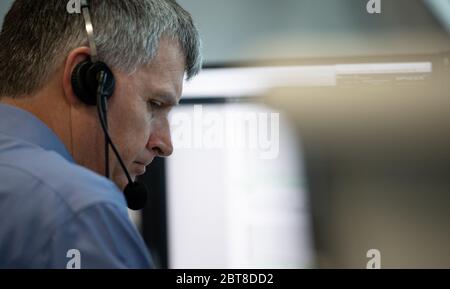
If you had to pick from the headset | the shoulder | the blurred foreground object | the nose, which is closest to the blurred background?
the blurred foreground object

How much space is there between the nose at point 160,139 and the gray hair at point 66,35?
123 millimetres

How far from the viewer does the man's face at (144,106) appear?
0.90m

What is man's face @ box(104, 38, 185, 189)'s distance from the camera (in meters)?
0.90

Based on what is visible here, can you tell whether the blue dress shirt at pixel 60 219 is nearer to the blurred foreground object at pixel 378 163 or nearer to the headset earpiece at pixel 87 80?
the headset earpiece at pixel 87 80

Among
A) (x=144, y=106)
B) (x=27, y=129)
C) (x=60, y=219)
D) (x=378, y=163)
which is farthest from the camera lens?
(x=378, y=163)

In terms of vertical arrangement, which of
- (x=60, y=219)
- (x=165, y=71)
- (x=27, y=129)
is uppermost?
(x=165, y=71)

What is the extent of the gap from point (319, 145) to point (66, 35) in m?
0.61

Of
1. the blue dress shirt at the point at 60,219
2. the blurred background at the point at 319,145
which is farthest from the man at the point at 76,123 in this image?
the blurred background at the point at 319,145

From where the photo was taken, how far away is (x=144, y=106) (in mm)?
931

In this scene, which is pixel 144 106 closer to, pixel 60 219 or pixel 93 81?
pixel 93 81

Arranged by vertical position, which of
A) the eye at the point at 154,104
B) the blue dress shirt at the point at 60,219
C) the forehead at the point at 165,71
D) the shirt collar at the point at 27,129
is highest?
the forehead at the point at 165,71

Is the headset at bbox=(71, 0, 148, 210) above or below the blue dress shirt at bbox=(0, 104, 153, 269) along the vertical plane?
above

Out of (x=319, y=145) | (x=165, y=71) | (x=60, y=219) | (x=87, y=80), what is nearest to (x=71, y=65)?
(x=87, y=80)

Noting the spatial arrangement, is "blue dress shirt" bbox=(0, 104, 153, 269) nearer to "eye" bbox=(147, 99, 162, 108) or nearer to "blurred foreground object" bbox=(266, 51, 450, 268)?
"eye" bbox=(147, 99, 162, 108)
